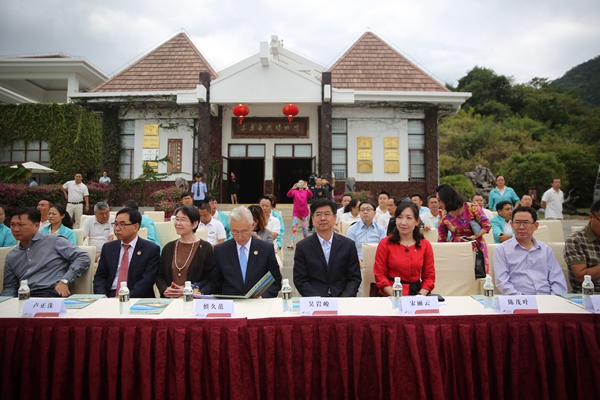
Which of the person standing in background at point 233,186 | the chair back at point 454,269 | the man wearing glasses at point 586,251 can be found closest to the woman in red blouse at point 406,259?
the chair back at point 454,269

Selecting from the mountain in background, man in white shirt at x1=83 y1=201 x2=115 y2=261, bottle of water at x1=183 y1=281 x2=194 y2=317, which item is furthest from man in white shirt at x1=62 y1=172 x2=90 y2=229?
the mountain in background

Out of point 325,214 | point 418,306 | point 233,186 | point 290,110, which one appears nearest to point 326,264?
point 325,214

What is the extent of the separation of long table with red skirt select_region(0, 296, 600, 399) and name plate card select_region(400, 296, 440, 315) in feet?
0.20

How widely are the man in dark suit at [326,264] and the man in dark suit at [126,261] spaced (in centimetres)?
130

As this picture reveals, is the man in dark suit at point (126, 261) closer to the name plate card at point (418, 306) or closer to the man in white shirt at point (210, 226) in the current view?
the man in white shirt at point (210, 226)

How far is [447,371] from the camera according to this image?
2135mm

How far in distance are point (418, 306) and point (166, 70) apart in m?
15.0

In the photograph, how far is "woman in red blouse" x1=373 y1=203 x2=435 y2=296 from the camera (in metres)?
3.12

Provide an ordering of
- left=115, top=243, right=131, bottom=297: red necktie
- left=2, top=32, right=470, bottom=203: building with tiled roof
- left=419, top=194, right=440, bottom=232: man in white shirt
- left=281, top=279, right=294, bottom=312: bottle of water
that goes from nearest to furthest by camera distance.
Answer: left=281, top=279, right=294, bottom=312: bottle of water, left=115, top=243, right=131, bottom=297: red necktie, left=419, top=194, right=440, bottom=232: man in white shirt, left=2, top=32, right=470, bottom=203: building with tiled roof

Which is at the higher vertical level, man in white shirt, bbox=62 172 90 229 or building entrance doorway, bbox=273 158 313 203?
building entrance doorway, bbox=273 158 313 203

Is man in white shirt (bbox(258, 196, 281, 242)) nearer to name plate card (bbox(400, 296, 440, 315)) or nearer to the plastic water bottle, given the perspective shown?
name plate card (bbox(400, 296, 440, 315))

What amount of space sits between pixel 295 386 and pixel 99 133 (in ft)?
51.8

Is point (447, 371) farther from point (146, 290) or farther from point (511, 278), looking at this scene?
point (146, 290)

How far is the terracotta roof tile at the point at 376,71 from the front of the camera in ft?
45.5
